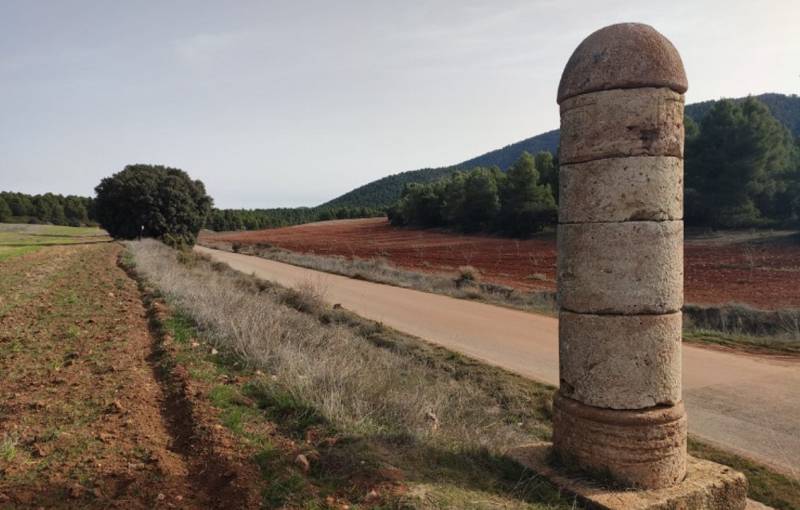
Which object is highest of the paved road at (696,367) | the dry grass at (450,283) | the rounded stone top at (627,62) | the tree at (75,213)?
the tree at (75,213)

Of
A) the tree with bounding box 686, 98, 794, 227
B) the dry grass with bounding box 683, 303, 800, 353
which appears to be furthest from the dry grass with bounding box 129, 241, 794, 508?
the tree with bounding box 686, 98, 794, 227

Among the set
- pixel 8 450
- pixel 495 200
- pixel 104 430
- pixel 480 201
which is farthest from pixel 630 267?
pixel 480 201

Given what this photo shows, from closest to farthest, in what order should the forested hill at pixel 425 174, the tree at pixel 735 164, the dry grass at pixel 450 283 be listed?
the dry grass at pixel 450 283 → the tree at pixel 735 164 → the forested hill at pixel 425 174

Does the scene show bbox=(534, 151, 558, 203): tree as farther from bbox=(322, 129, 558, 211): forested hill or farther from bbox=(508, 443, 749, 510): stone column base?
bbox=(322, 129, 558, 211): forested hill

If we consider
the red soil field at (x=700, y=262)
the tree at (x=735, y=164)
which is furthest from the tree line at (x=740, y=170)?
the red soil field at (x=700, y=262)

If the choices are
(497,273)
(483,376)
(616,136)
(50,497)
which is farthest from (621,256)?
(497,273)

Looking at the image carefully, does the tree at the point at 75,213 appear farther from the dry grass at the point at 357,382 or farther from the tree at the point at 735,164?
the dry grass at the point at 357,382

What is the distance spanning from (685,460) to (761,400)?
4.44 meters

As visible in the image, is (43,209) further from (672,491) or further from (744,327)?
(672,491)

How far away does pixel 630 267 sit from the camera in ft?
14.8

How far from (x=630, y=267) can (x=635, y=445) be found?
1393mm

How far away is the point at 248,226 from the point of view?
11062cm

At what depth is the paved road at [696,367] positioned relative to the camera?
6.88 m

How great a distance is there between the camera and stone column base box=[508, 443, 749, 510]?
4250 millimetres
